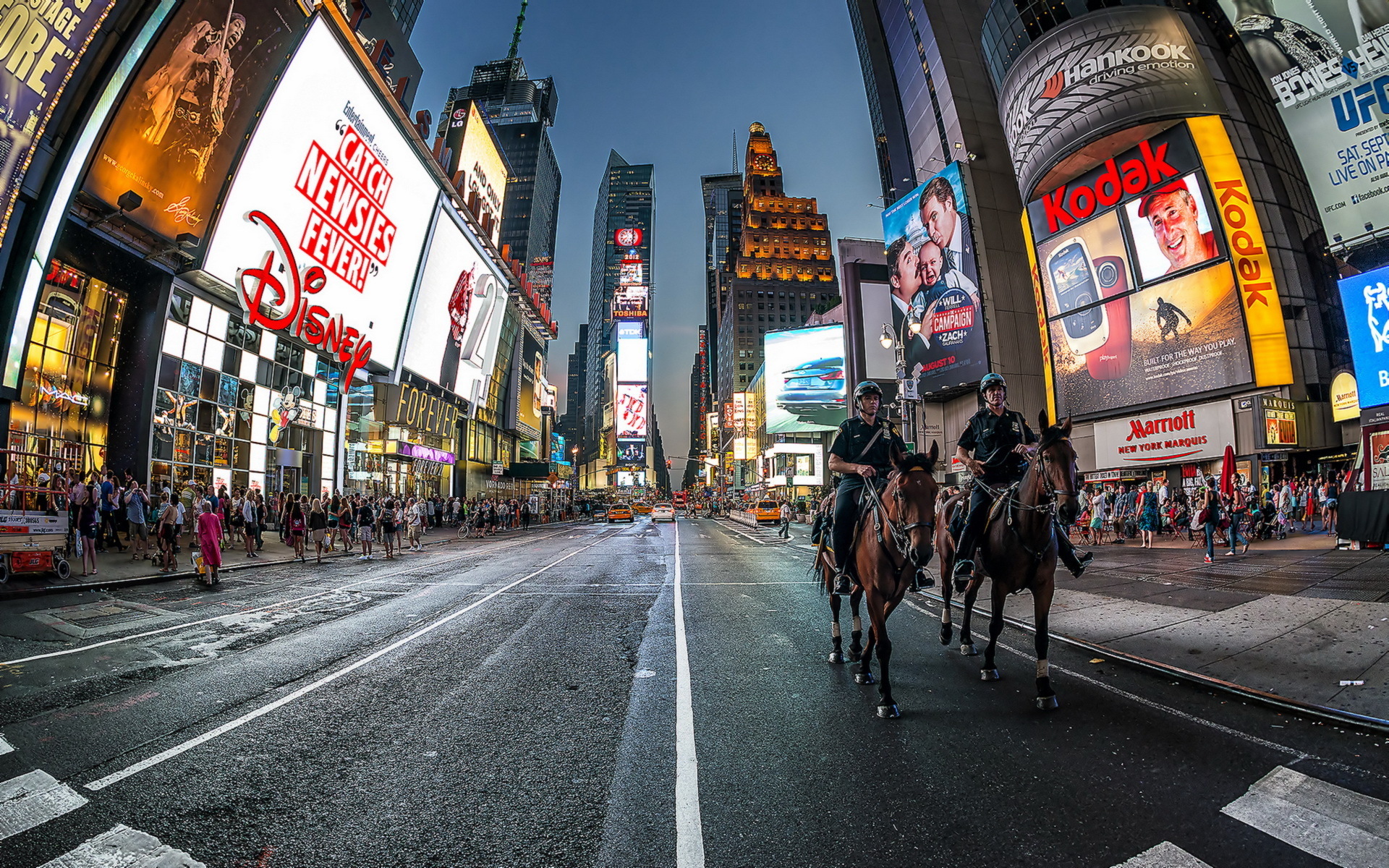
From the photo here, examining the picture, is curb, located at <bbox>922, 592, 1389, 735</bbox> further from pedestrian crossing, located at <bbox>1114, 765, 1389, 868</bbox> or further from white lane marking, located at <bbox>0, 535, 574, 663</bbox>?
white lane marking, located at <bbox>0, 535, 574, 663</bbox>

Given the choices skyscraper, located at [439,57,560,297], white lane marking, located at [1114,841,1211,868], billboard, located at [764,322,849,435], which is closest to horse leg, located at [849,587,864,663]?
white lane marking, located at [1114,841,1211,868]

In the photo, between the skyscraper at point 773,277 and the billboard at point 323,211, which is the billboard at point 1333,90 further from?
the skyscraper at point 773,277

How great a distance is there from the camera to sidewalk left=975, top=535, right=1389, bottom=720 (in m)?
5.39

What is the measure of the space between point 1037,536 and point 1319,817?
2.66 meters

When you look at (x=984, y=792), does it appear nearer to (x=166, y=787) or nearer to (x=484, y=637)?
(x=166, y=787)

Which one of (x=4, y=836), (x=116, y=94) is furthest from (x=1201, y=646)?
(x=116, y=94)

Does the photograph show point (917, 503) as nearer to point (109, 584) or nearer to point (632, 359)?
point (109, 584)

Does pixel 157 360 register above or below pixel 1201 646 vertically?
above

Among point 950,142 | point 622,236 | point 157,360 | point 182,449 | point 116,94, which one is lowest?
point 182,449

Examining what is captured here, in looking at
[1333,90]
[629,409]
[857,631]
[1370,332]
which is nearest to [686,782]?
[857,631]

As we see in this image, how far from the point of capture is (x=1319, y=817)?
3.18 m

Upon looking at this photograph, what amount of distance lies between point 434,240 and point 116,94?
77.4 ft

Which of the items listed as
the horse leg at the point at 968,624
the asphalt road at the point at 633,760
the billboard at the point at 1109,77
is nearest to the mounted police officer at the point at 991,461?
the horse leg at the point at 968,624

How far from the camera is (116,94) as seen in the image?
16.7 metres
